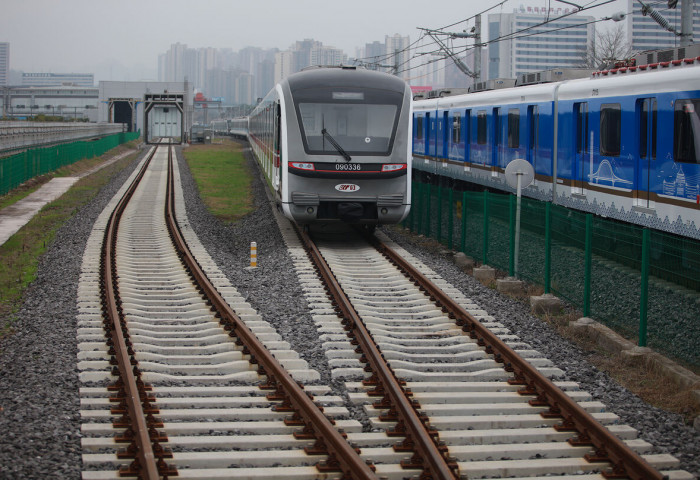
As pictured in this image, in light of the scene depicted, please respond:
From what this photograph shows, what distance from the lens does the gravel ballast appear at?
687cm

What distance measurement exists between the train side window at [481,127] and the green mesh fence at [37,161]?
15.8 meters

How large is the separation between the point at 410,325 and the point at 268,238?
26.0 feet

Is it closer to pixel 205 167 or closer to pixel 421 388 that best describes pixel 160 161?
pixel 205 167

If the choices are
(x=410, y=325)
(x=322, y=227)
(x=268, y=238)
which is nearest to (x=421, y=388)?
(x=410, y=325)

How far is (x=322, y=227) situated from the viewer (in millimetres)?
20000

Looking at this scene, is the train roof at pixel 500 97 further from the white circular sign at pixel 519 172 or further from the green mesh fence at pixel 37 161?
the green mesh fence at pixel 37 161

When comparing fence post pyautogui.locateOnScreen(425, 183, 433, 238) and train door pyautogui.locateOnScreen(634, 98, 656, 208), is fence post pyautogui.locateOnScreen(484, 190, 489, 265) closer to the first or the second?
train door pyautogui.locateOnScreen(634, 98, 656, 208)

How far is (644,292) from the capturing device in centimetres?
991

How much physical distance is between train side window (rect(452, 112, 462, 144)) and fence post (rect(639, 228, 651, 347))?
14.6 metres

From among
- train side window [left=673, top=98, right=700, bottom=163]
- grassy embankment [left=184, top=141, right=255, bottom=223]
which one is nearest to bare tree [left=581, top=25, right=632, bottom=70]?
grassy embankment [left=184, top=141, right=255, bottom=223]

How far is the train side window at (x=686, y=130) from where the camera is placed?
1204 cm

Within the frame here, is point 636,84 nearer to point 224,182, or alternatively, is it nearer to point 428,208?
point 428,208

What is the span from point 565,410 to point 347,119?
9566 mm

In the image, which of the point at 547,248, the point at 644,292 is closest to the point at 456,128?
the point at 547,248
